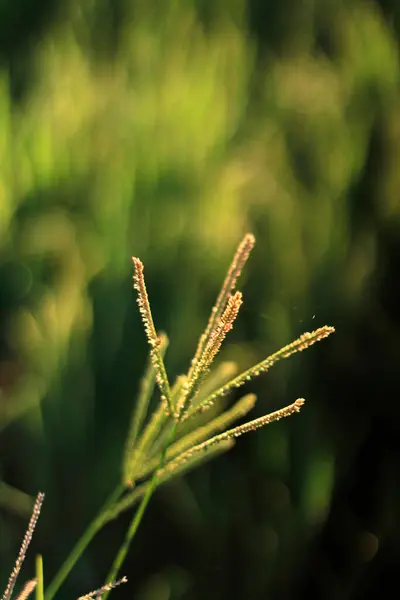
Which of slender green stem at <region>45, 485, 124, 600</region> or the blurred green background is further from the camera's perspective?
the blurred green background

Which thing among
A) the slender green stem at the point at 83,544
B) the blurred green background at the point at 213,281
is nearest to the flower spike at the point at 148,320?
the slender green stem at the point at 83,544

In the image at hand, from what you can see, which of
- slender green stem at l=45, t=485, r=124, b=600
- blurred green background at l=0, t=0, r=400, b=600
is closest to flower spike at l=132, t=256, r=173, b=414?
slender green stem at l=45, t=485, r=124, b=600

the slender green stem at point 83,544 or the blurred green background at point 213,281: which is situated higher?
the blurred green background at point 213,281

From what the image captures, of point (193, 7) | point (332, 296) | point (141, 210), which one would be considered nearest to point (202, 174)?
point (141, 210)

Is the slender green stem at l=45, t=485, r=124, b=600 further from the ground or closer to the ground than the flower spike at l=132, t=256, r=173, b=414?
closer to the ground

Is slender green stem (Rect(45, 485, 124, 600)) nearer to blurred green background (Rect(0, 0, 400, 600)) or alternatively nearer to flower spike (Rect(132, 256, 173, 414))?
flower spike (Rect(132, 256, 173, 414))

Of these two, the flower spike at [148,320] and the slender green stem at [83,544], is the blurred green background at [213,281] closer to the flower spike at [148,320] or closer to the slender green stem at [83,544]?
the slender green stem at [83,544]

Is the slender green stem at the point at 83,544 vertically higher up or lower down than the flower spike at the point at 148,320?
lower down

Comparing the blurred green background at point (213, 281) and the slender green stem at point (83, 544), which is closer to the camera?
the slender green stem at point (83, 544)

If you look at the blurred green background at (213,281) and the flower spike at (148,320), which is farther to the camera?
the blurred green background at (213,281)

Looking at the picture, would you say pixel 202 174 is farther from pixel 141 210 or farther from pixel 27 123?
pixel 27 123
